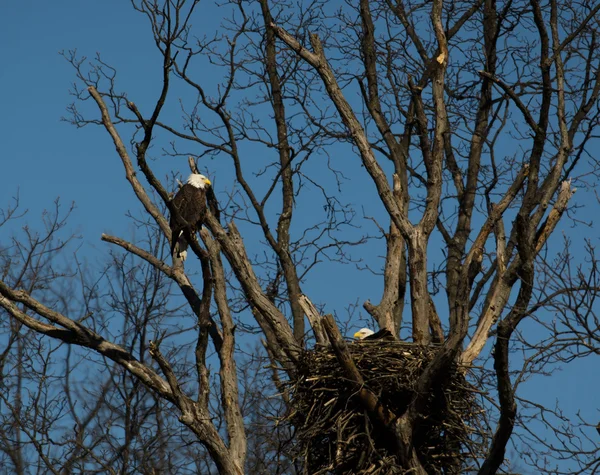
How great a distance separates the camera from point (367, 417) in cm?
660

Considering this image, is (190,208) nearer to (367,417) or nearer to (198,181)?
(198,181)

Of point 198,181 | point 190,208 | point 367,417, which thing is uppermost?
point 198,181

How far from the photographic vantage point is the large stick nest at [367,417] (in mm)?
6566

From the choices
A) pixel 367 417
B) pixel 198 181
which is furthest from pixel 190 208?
pixel 367 417

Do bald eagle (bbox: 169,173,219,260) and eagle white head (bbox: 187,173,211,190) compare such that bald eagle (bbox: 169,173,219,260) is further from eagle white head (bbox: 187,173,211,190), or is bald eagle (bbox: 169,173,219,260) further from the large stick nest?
the large stick nest

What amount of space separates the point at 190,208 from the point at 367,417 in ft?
10.5

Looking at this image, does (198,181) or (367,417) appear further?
(198,181)

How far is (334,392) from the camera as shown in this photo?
6.78 metres

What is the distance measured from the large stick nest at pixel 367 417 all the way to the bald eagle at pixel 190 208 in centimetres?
173

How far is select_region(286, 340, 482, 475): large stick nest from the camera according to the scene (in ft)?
21.5

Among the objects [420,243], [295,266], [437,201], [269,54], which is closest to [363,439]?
[420,243]

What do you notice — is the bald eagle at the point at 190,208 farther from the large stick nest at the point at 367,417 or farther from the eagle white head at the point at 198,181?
the large stick nest at the point at 367,417

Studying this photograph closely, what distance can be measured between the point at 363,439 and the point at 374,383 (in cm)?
39

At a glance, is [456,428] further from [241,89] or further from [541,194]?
[241,89]
